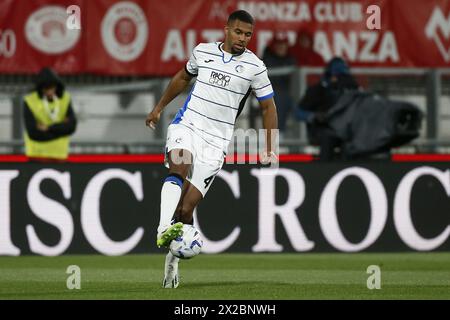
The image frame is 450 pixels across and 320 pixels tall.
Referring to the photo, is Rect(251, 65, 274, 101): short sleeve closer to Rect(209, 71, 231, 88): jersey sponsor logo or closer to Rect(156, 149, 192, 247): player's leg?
Rect(209, 71, 231, 88): jersey sponsor logo

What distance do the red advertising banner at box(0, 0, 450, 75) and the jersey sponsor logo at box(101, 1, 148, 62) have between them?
1cm

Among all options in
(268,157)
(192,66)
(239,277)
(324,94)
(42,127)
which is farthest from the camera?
(324,94)

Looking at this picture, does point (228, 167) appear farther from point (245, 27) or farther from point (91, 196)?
point (245, 27)

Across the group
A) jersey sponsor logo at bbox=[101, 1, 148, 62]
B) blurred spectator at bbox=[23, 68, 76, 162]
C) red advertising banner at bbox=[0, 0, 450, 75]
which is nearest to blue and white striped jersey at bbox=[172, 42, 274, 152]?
blurred spectator at bbox=[23, 68, 76, 162]

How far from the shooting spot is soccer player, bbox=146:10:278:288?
36.6 ft

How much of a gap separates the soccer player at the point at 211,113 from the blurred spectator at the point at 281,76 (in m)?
6.35

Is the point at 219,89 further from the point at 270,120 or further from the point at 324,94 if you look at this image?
the point at 324,94

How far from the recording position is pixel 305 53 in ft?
61.5

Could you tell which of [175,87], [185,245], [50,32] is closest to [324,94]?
[50,32]

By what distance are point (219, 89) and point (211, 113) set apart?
21 centimetres

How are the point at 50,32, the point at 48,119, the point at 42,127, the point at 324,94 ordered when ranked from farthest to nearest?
1. the point at 50,32
2. the point at 48,119
3. the point at 324,94
4. the point at 42,127

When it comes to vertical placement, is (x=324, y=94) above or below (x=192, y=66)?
below

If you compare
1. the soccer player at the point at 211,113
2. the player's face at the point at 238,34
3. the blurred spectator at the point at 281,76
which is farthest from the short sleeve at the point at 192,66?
the blurred spectator at the point at 281,76

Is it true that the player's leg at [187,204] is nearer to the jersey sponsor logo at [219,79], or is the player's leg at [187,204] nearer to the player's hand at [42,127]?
the jersey sponsor logo at [219,79]
